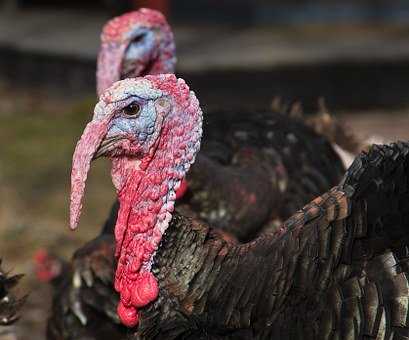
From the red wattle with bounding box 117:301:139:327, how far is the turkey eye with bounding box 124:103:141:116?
0.55 meters

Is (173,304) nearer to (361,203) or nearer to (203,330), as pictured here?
(203,330)

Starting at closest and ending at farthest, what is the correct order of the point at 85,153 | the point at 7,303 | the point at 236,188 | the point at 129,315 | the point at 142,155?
the point at 85,153, the point at 142,155, the point at 129,315, the point at 7,303, the point at 236,188

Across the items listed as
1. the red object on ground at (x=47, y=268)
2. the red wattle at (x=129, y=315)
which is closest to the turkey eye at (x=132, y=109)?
the red wattle at (x=129, y=315)

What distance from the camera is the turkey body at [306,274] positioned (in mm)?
2729

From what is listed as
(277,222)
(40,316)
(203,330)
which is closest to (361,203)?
(203,330)

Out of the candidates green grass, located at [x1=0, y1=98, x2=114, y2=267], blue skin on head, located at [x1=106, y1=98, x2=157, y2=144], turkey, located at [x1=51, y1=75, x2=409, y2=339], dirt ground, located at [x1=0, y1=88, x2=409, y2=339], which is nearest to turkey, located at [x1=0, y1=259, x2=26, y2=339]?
turkey, located at [x1=51, y1=75, x2=409, y2=339]

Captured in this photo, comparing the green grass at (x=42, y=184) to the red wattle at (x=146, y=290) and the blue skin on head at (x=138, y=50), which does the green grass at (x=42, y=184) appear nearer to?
the blue skin on head at (x=138, y=50)

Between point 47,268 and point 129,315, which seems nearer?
point 129,315

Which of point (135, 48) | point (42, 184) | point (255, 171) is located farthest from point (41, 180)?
point (255, 171)

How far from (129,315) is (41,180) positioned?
4605mm

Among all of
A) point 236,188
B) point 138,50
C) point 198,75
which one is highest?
point 138,50

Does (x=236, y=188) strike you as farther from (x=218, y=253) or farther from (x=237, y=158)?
A: (x=218, y=253)

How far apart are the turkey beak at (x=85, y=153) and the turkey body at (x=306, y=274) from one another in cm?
29

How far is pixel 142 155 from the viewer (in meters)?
2.79
